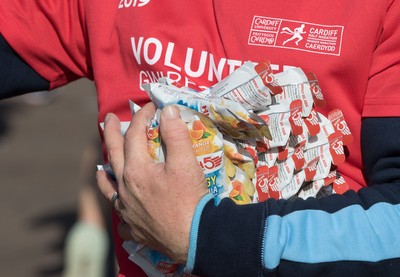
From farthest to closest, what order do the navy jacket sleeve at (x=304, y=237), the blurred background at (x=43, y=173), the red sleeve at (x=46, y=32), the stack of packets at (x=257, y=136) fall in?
the blurred background at (x=43, y=173) → the red sleeve at (x=46, y=32) → the stack of packets at (x=257, y=136) → the navy jacket sleeve at (x=304, y=237)

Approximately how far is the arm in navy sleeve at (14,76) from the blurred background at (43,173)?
2.31 meters

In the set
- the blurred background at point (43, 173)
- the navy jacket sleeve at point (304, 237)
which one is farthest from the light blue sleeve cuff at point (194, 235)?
the blurred background at point (43, 173)

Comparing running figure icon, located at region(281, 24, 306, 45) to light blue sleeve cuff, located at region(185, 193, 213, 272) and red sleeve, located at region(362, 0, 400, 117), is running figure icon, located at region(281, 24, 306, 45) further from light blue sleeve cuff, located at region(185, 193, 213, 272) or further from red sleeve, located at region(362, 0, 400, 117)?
light blue sleeve cuff, located at region(185, 193, 213, 272)

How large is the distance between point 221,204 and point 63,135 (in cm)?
645

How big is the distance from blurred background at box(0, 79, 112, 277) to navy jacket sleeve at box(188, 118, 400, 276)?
2892 millimetres

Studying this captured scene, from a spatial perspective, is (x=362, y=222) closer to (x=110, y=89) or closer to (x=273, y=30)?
(x=273, y=30)

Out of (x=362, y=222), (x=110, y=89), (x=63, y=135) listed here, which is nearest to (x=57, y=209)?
(x=63, y=135)

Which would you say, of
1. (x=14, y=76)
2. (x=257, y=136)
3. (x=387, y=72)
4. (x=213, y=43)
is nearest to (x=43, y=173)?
(x=14, y=76)

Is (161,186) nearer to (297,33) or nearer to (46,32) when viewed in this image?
(297,33)

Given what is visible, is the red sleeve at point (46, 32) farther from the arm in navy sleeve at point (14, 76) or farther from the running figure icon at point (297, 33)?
the running figure icon at point (297, 33)

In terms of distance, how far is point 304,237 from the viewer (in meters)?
1.61

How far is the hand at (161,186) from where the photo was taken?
165 cm

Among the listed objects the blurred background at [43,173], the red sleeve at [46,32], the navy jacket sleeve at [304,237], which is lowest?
the blurred background at [43,173]

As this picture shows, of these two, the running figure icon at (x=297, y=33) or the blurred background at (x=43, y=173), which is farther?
the blurred background at (x=43, y=173)
